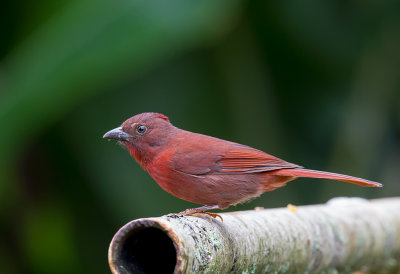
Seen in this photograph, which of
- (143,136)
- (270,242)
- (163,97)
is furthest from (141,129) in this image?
(163,97)

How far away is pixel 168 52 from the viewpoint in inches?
223

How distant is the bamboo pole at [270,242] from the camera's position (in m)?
2.38

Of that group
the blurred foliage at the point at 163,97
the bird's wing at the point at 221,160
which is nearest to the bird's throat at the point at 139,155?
the bird's wing at the point at 221,160

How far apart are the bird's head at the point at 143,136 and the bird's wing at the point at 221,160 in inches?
7.5

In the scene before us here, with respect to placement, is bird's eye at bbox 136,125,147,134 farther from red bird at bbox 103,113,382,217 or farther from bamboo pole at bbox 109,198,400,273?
bamboo pole at bbox 109,198,400,273

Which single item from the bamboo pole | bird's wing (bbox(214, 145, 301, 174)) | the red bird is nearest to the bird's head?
the red bird

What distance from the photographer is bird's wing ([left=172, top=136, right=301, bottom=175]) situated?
3.78 metres

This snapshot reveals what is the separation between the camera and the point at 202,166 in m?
3.81

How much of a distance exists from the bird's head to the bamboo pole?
2.78 feet

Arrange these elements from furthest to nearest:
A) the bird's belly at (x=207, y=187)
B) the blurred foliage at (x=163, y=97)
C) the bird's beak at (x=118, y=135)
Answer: the blurred foliage at (x=163, y=97) → the bird's beak at (x=118, y=135) → the bird's belly at (x=207, y=187)

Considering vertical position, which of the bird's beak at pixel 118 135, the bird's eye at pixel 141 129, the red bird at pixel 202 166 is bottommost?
the red bird at pixel 202 166

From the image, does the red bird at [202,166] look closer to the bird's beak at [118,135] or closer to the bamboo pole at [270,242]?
the bird's beak at [118,135]

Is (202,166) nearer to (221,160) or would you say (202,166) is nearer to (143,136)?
→ (221,160)

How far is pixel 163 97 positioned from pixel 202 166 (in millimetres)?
2698
